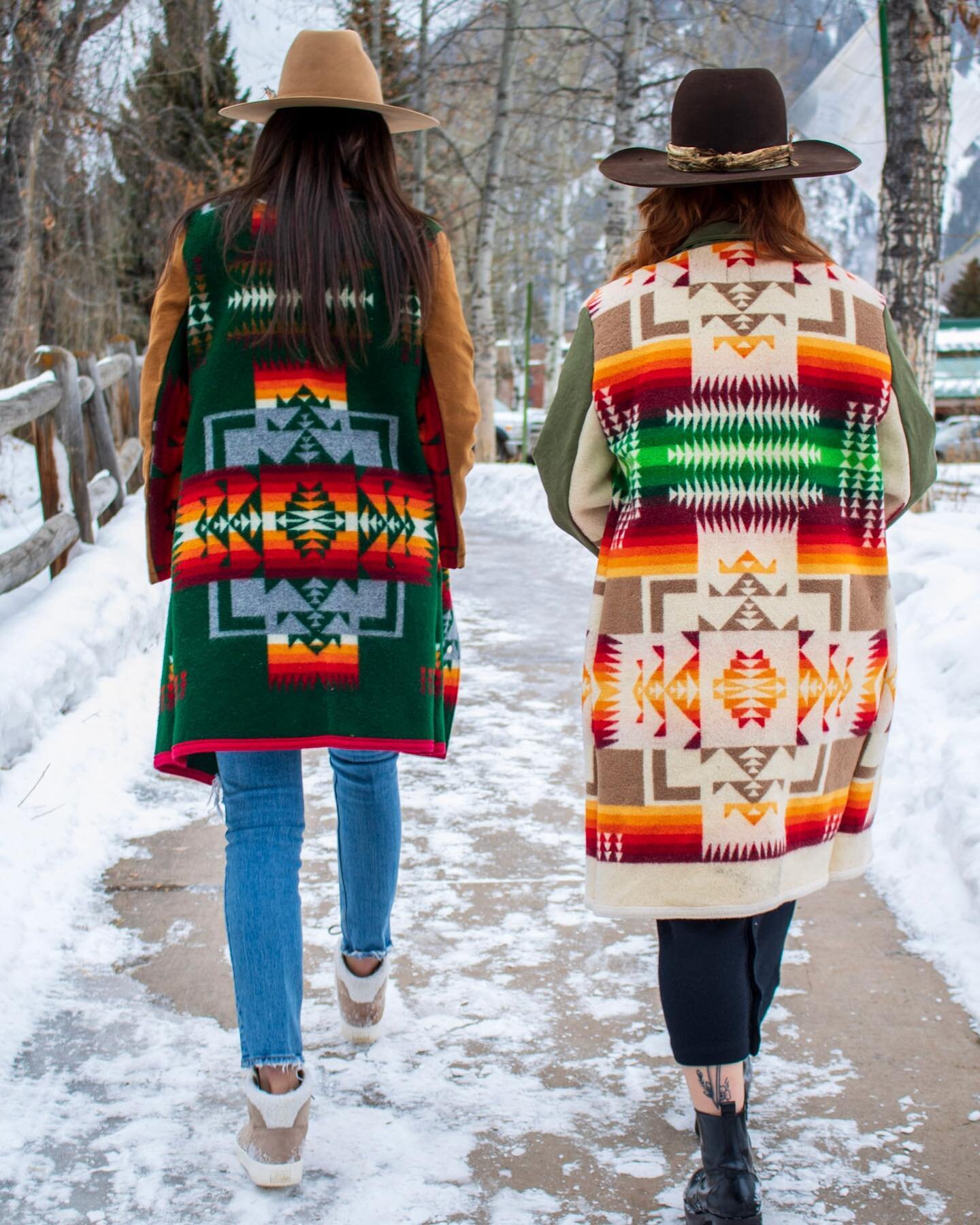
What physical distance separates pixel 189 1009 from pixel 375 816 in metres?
0.67

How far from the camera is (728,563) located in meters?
1.96

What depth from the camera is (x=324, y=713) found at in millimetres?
2139

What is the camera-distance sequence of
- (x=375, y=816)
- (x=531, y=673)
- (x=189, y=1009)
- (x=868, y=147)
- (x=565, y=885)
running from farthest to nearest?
(x=868, y=147), (x=531, y=673), (x=565, y=885), (x=189, y=1009), (x=375, y=816)

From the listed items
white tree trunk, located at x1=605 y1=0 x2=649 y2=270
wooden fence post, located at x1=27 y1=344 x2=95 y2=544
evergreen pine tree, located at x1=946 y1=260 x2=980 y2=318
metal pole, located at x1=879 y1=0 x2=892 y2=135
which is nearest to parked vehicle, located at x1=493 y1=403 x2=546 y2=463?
white tree trunk, located at x1=605 y1=0 x2=649 y2=270

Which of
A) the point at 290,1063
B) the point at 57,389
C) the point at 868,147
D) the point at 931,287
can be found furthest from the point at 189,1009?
the point at 868,147

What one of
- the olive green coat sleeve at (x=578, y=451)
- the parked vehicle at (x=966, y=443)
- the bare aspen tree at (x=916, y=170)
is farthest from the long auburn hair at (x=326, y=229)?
the parked vehicle at (x=966, y=443)

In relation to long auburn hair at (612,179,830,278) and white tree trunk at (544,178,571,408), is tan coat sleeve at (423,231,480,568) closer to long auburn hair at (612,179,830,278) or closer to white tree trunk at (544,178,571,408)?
long auburn hair at (612,179,830,278)

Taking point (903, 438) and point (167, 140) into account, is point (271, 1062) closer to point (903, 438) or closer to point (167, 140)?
point (903, 438)

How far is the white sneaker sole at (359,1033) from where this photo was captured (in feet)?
8.55

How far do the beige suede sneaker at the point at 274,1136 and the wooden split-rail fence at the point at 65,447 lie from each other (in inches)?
127

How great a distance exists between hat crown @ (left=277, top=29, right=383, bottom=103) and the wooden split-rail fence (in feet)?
10.0

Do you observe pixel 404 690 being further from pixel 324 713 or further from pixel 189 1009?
pixel 189 1009

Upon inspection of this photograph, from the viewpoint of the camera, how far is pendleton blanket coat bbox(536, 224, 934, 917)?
196 centimetres

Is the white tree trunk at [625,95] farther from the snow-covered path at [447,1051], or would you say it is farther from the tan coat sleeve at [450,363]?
the tan coat sleeve at [450,363]
